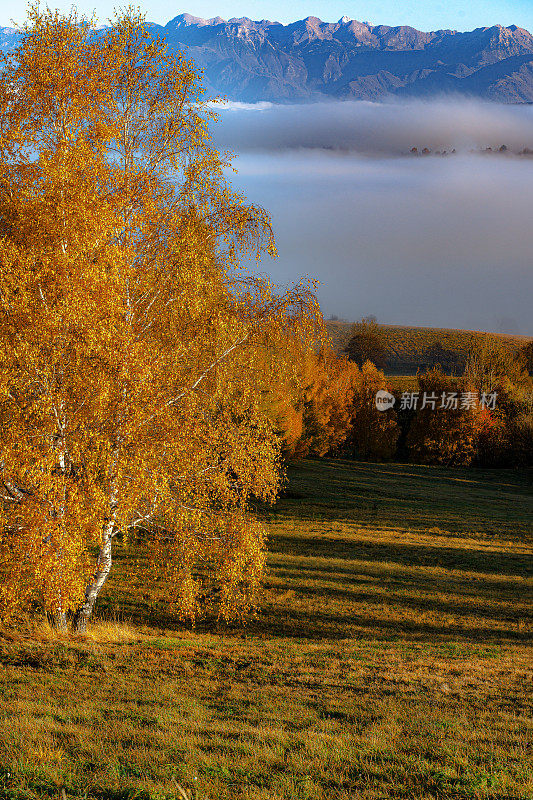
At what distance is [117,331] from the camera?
53.2 feet

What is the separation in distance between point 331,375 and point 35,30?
229ft

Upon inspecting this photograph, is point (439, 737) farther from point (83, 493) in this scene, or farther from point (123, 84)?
point (123, 84)

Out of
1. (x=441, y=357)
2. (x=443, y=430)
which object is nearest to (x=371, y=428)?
(x=443, y=430)

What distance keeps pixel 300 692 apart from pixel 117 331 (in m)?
10.5

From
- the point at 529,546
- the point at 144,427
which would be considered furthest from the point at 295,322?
the point at 529,546

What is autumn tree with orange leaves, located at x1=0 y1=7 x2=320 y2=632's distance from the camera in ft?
49.3

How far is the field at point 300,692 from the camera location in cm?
803

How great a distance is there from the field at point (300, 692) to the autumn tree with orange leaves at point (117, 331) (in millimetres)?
2450

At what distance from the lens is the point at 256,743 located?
9328mm

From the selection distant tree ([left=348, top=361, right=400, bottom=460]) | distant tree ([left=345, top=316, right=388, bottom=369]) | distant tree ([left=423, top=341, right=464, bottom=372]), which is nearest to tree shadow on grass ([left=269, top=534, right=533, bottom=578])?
distant tree ([left=348, top=361, right=400, bottom=460])

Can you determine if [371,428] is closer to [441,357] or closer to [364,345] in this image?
[364,345]

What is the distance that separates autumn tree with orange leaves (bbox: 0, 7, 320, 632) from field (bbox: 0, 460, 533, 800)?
2.45m

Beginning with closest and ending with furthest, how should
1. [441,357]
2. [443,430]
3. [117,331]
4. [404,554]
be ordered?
1. [117,331]
2. [404,554]
3. [443,430]
4. [441,357]

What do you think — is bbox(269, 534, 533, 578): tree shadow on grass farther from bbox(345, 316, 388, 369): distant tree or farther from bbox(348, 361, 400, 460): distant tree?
bbox(345, 316, 388, 369): distant tree
